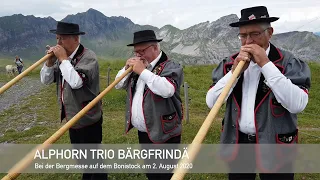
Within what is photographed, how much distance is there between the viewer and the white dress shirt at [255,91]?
2463 millimetres

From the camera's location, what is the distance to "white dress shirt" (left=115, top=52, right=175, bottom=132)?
11.0 ft

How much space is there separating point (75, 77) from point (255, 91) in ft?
7.12

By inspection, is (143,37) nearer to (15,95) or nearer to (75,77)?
(75,77)

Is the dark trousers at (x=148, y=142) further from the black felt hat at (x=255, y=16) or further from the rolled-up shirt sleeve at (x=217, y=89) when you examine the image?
the black felt hat at (x=255, y=16)

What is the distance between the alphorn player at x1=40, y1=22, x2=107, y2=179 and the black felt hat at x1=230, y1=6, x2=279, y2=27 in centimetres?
208

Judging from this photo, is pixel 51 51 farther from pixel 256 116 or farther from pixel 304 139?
pixel 304 139

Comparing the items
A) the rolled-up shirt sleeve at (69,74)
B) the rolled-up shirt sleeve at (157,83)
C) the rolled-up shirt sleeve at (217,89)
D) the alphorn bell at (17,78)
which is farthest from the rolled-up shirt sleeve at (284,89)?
the alphorn bell at (17,78)

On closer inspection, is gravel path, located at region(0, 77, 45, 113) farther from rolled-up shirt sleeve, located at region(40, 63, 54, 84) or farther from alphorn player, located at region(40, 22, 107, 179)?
alphorn player, located at region(40, 22, 107, 179)

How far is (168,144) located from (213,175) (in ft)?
6.45

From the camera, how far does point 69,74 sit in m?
3.71

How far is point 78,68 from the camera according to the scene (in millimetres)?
3895

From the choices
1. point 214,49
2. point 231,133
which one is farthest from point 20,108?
point 214,49

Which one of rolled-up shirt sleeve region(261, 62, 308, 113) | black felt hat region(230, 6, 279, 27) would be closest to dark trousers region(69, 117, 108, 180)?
black felt hat region(230, 6, 279, 27)

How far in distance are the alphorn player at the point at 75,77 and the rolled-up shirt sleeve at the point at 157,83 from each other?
3.13ft
